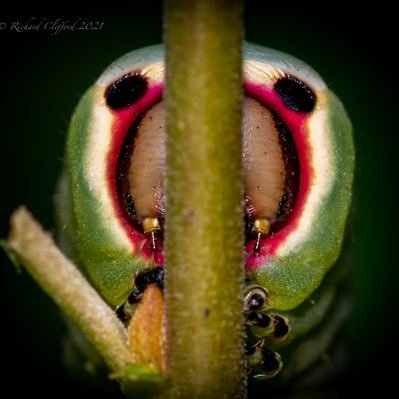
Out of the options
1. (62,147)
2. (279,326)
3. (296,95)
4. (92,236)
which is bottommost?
(279,326)

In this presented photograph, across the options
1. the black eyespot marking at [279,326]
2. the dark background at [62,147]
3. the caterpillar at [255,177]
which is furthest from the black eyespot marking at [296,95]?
the dark background at [62,147]

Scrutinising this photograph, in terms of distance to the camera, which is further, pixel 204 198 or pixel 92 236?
pixel 92 236

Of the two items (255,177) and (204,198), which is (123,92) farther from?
(204,198)

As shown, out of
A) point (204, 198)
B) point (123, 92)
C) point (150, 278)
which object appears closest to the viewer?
point (204, 198)

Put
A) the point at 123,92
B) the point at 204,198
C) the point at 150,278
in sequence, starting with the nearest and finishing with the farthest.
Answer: the point at 204,198
the point at 150,278
the point at 123,92

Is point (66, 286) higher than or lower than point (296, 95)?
lower

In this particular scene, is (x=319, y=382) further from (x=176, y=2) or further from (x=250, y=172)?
(x=176, y=2)

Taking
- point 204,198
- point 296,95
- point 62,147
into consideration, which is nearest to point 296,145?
point 296,95
